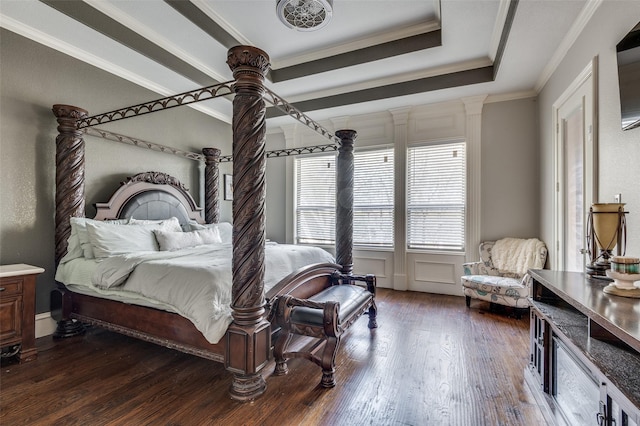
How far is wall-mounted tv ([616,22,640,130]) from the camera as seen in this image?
1723 millimetres

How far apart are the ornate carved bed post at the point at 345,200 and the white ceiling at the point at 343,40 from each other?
1.05 m

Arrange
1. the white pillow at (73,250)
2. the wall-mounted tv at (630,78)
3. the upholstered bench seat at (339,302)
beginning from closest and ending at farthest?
the wall-mounted tv at (630,78), the upholstered bench seat at (339,302), the white pillow at (73,250)

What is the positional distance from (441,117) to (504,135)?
2.89ft

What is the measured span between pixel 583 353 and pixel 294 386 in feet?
5.38

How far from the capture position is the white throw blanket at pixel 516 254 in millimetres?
3738

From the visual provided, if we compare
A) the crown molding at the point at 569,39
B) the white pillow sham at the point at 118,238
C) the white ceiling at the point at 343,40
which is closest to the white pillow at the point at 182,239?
the white pillow sham at the point at 118,238

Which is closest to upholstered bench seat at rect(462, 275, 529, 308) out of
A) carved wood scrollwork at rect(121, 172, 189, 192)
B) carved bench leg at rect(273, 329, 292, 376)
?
carved bench leg at rect(273, 329, 292, 376)

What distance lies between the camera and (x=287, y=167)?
5633 millimetres

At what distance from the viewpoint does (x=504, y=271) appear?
392 centimetres

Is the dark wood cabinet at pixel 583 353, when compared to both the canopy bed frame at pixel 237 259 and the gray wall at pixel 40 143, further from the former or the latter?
the gray wall at pixel 40 143

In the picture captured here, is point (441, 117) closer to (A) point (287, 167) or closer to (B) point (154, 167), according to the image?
(A) point (287, 167)

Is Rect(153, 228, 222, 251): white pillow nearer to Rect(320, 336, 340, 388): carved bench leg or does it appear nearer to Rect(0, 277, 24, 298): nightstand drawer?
Rect(0, 277, 24, 298): nightstand drawer

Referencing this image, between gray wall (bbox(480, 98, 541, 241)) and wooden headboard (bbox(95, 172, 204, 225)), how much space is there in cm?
419

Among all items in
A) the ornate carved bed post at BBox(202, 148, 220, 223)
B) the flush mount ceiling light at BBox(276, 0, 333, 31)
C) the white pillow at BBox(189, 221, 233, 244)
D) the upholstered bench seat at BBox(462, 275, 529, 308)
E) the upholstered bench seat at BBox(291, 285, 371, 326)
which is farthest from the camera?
the ornate carved bed post at BBox(202, 148, 220, 223)
